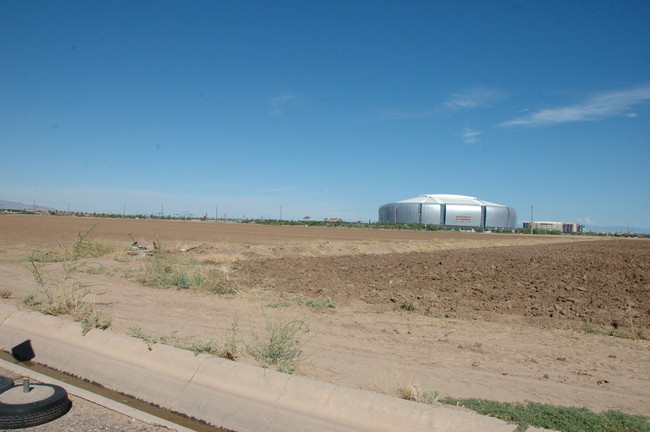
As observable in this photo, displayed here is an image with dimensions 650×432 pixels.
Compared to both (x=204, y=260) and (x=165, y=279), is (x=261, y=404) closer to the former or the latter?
(x=165, y=279)

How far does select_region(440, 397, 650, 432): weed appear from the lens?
585 cm

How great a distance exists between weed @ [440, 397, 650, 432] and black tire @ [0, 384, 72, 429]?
15.2ft

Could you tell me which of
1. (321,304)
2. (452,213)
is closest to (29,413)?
(321,304)

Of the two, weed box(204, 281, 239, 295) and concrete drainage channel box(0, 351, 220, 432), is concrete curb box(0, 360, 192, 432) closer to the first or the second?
concrete drainage channel box(0, 351, 220, 432)

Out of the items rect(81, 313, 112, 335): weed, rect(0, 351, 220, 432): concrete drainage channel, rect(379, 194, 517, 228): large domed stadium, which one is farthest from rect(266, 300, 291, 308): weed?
rect(379, 194, 517, 228): large domed stadium

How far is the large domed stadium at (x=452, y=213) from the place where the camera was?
564 feet

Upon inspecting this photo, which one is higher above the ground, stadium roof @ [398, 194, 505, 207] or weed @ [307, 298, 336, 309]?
stadium roof @ [398, 194, 505, 207]

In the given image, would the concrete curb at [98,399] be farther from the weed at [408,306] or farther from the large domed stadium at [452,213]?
the large domed stadium at [452,213]

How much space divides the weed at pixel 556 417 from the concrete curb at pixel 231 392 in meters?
0.55

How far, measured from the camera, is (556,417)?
6180 millimetres

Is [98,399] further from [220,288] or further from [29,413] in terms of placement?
[220,288]

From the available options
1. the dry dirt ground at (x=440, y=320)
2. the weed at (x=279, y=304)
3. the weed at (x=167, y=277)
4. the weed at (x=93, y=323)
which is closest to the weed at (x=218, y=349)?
the dry dirt ground at (x=440, y=320)

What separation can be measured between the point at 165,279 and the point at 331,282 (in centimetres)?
565

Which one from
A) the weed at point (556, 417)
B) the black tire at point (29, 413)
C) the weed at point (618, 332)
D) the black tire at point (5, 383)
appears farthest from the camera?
the weed at point (618, 332)
